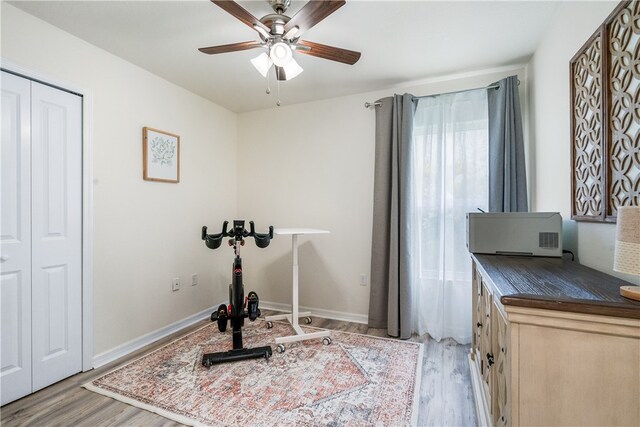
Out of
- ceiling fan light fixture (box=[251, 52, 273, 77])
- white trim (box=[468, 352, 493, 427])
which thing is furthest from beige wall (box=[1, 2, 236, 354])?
white trim (box=[468, 352, 493, 427])

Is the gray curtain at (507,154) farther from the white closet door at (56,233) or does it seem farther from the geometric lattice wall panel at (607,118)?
the white closet door at (56,233)

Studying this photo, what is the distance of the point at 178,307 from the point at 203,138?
184 cm

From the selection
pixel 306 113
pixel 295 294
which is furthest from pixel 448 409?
pixel 306 113

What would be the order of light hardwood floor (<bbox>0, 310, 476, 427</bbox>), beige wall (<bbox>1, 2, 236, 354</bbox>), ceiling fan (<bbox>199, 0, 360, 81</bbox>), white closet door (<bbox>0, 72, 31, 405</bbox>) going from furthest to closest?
beige wall (<bbox>1, 2, 236, 354</bbox>)
white closet door (<bbox>0, 72, 31, 405</bbox>)
light hardwood floor (<bbox>0, 310, 476, 427</bbox>)
ceiling fan (<bbox>199, 0, 360, 81</bbox>)

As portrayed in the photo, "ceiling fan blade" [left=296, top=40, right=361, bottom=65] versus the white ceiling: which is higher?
the white ceiling

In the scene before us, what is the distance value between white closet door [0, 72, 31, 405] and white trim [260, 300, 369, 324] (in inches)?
84.5

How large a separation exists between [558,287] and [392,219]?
72.3 inches

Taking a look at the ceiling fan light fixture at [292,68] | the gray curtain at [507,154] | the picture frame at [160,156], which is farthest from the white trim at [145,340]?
→ the gray curtain at [507,154]

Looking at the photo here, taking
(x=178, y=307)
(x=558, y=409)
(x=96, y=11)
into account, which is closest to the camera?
(x=558, y=409)

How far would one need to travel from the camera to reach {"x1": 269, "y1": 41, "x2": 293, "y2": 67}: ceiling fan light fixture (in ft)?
5.65

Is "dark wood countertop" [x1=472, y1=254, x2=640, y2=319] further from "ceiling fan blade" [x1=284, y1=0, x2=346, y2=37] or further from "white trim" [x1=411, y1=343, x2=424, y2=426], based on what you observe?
"ceiling fan blade" [x1=284, y1=0, x2=346, y2=37]

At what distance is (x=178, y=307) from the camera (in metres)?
2.97

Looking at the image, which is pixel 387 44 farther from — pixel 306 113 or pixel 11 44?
pixel 11 44

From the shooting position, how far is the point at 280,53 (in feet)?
5.72
